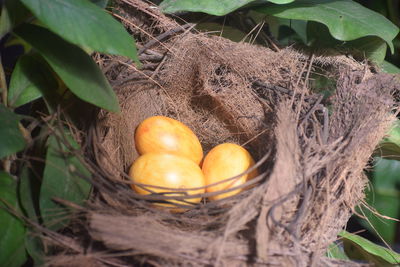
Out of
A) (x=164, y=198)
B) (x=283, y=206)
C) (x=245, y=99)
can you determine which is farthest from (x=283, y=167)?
(x=245, y=99)

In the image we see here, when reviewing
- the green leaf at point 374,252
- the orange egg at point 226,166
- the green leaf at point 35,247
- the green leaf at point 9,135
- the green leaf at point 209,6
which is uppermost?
the green leaf at point 209,6

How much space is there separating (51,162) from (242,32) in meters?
0.48

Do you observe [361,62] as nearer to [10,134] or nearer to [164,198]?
[164,198]

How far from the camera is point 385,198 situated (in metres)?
0.94

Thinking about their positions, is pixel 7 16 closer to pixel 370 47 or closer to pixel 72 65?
pixel 72 65

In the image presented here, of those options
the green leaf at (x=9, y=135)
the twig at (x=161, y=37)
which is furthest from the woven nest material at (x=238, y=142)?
the green leaf at (x=9, y=135)

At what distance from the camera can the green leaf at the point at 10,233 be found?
53 cm

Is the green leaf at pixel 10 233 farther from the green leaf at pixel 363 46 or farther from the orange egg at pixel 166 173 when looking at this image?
the green leaf at pixel 363 46

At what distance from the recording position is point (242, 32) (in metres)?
0.84

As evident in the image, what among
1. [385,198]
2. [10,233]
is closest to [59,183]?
[10,233]

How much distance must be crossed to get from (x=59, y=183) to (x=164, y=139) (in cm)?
22

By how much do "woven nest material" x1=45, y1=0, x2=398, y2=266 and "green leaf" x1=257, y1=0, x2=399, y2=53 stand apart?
2.2 inches

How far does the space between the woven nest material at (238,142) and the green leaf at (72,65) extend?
9cm

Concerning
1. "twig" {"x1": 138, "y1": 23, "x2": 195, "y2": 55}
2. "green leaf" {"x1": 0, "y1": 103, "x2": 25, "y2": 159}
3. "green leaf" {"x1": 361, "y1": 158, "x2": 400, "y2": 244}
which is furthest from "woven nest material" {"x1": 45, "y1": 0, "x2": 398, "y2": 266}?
"green leaf" {"x1": 361, "y1": 158, "x2": 400, "y2": 244}
